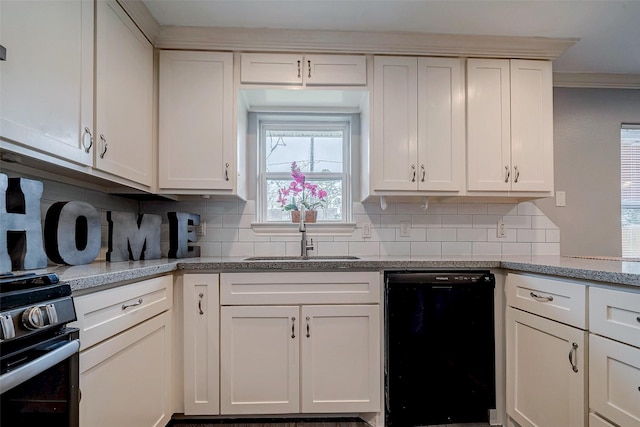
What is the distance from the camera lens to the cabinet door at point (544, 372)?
138cm

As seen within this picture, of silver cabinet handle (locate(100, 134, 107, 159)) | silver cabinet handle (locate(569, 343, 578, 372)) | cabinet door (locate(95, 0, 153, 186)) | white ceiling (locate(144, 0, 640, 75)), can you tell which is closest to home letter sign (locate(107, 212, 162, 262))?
cabinet door (locate(95, 0, 153, 186))

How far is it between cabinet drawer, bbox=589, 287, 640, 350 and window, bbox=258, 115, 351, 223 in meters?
1.51

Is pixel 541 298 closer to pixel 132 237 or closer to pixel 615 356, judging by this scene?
pixel 615 356

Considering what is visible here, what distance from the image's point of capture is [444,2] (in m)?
1.83

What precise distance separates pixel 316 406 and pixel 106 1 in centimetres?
220

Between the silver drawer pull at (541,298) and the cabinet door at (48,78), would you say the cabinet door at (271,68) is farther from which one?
the silver drawer pull at (541,298)

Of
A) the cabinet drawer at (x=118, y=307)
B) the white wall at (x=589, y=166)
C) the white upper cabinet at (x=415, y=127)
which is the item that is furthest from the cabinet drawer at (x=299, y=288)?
the white wall at (x=589, y=166)

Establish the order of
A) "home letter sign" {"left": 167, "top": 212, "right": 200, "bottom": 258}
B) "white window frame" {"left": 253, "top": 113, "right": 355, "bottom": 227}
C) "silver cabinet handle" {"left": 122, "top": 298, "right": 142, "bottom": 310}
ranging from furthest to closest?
"white window frame" {"left": 253, "top": 113, "right": 355, "bottom": 227}, "home letter sign" {"left": 167, "top": 212, "right": 200, "bottom": 258}, "silver cabinet handle" {"left": 122, "top": 298, "right": 142, "bottom": 310}

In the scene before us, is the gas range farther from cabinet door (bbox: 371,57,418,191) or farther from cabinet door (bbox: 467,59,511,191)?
cabinet door (bbox: 467,59,511,191)

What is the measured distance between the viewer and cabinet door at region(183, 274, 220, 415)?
1800 mm

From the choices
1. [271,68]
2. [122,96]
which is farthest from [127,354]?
[271,68]

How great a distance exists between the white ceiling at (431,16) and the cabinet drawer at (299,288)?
142 cm

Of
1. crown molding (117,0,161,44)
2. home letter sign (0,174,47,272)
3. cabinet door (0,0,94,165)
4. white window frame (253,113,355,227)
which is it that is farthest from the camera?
white window frame (253,113,355,227)

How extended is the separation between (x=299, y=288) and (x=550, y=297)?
1153 mm
